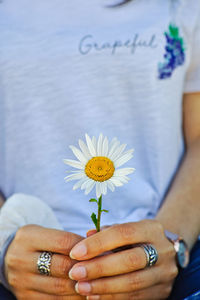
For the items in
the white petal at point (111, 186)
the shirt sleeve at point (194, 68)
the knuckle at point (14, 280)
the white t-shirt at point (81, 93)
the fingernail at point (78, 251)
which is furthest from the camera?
the shirt sleeve at point (194, 68)

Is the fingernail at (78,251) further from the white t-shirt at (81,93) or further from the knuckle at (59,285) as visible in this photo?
the white t-shirt at (81,93)

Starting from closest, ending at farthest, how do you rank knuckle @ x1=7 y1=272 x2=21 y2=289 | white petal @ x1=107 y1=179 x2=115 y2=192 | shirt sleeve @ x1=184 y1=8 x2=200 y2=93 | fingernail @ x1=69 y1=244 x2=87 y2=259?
white petal @ x1=107 y1=179 x2=115 y2=192 → fingernail @ x1=69 y1=244 x2=87 y2=259 → knuckle @ x1=7 y1=272 x2=21 y2=289 → shirt sleeve @ x1=184 y1=8 x2=200 y2=93

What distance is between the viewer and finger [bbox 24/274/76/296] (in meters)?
0.84

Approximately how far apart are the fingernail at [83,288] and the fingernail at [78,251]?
0.06 meters

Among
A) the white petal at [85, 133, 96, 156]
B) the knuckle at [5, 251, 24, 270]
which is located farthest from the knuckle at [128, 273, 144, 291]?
the white petal at [85, 133, 96, 156]

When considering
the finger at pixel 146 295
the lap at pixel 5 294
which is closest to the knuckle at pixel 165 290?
the finger at pixel 146 295

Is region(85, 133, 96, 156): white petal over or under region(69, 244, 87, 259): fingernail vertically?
over

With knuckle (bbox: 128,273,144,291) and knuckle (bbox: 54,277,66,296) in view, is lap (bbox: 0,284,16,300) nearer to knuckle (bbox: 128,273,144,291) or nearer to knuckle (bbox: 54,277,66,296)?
knuckle (bbox: 54,277,66,296)

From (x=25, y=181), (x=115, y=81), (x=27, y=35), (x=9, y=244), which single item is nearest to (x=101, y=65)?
(x=115, y=81)

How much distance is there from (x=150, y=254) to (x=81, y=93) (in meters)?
0.44

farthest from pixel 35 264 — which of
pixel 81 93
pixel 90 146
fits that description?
pixel 81 93

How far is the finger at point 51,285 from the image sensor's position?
838mm

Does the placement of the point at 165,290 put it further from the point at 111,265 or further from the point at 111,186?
the point at 111,186

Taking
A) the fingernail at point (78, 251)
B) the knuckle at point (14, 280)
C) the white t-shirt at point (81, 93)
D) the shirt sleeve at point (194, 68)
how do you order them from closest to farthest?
the fingernail at point (78, 251), the knuckle at point (14, 280), the white t-shirt at point (81, 93), the shirt sleeve at point (194, 68)
